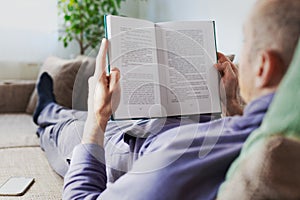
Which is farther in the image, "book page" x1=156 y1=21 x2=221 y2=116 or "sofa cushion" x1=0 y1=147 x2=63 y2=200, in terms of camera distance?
"sofa cushion" x1=0 y1=147 x2=63 y2=200

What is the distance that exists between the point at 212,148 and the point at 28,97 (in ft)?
7.54

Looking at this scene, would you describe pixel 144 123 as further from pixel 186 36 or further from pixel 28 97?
pixel 28 97

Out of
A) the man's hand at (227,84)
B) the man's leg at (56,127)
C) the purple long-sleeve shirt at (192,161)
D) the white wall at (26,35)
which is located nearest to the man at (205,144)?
the purple long-sleeve shirt at (192,161)

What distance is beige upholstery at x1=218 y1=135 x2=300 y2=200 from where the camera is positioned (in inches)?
25.2

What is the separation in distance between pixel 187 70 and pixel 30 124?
4.87 ft

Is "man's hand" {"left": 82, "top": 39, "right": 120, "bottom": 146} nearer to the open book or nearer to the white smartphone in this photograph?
the open book

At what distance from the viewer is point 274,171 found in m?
0.64

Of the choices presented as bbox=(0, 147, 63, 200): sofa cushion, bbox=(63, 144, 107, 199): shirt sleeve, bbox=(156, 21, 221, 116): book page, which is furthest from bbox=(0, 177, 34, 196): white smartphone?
bbox=(156, 21, 221, 116): book page

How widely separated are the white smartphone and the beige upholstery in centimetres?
80

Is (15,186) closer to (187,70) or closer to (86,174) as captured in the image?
(86,174)

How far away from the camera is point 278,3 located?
688mm

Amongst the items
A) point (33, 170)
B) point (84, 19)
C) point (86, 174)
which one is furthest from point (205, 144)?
point (84, 19)

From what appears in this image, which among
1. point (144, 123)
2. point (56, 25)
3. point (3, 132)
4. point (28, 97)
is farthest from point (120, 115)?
point (56, 25)

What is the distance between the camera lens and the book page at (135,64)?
106cm
